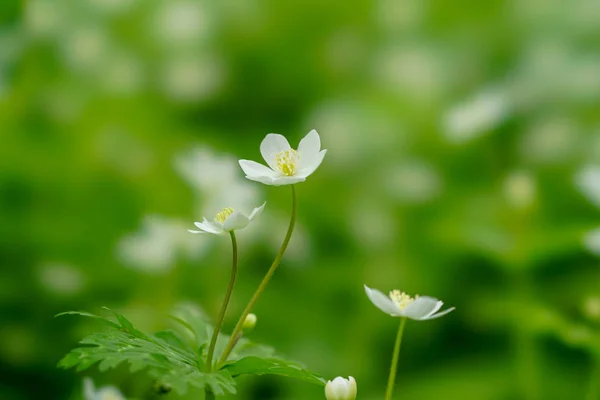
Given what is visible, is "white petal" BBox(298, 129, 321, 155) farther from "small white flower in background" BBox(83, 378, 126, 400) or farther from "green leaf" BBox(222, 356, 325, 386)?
"small white flower in background" BBox(83, 378, 126, 400)

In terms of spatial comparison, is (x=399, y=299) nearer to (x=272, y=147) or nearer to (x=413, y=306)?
(x=413, y=306)

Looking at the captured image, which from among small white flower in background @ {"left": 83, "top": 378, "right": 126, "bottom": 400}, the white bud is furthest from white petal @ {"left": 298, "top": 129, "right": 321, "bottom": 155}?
the white bud

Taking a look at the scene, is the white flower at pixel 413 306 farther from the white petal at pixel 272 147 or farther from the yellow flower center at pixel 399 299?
the white petal at pixel 272 147

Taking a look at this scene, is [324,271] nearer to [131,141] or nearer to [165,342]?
[131,141]

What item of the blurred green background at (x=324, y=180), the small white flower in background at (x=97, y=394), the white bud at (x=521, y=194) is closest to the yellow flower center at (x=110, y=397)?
the small white flower in background at (x=97, y=394)

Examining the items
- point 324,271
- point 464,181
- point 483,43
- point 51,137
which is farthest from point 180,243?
point 483,43

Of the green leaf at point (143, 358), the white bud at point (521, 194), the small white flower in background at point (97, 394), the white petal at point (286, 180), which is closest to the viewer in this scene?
the green leaf at point (143, 358)

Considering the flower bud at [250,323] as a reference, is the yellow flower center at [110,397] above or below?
below
